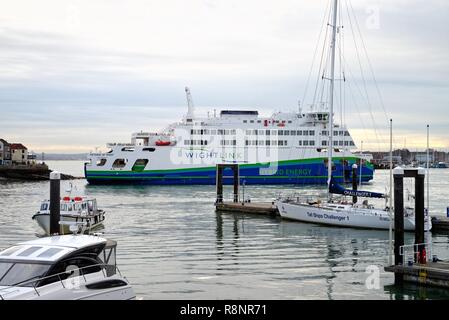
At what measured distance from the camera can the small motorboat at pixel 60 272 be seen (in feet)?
30.7

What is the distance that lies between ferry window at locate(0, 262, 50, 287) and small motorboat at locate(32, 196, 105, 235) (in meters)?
12.7

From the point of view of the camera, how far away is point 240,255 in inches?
742

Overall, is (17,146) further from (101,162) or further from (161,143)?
(161,143)

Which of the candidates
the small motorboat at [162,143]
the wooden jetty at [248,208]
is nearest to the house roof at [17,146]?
the small motorboat at [162,143]

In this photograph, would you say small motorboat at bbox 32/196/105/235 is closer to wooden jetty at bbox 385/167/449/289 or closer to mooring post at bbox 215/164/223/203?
mooring post at bbox 215/164/223/203

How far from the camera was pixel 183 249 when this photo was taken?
65.4ft

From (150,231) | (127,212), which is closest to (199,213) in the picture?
(127,212)

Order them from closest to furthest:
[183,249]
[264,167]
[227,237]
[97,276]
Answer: [97,276] → [183,249] → [227,237] → [264,167]

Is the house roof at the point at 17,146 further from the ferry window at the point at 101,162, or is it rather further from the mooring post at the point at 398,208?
the mooring post at the point at 398,208

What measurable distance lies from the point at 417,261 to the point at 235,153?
51.0 m

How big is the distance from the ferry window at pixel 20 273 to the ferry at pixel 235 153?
52.5m
